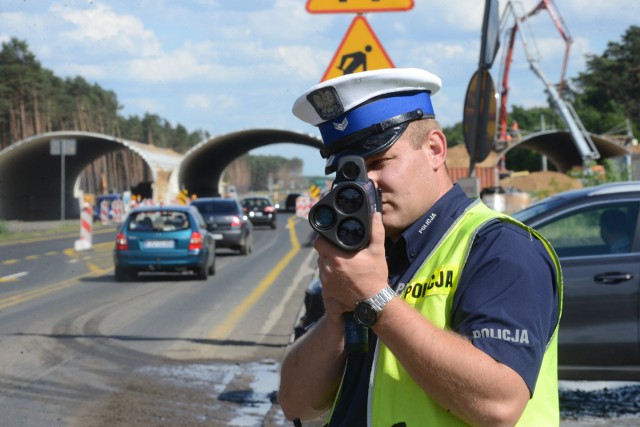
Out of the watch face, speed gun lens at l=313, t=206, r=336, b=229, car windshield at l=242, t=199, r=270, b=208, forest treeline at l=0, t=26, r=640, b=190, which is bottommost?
car windshield at l=242, t=199, r=270, b=208

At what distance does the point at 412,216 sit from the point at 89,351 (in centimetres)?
937

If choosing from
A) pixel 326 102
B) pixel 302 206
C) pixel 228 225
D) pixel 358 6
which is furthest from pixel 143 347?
pixel 302 206

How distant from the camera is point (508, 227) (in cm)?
257

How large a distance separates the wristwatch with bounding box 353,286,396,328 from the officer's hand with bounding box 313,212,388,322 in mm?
11

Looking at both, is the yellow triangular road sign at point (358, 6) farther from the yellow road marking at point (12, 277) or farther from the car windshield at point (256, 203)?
the car windshield at point (256, 203)

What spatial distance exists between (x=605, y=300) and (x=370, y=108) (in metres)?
5.64

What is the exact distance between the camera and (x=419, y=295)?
2.59m

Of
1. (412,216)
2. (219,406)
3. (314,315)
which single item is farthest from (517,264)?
(219,406)

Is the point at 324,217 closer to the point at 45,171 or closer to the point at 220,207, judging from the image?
the point at 220,207

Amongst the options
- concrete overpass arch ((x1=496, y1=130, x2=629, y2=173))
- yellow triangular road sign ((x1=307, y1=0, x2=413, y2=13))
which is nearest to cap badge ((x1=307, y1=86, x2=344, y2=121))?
yellow triangular road sign ((x1=307, y1=0, x2=413, y2=13))

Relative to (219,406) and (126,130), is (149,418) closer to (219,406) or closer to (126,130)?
(219,406)

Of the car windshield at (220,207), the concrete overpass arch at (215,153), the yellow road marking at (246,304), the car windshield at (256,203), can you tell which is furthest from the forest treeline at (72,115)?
the yellow road marking at (246,304)

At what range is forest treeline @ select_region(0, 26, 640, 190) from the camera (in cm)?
5781

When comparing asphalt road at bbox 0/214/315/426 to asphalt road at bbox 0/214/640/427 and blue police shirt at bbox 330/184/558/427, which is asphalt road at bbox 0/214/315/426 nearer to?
asphalt road at bbox 0/214/640/427
